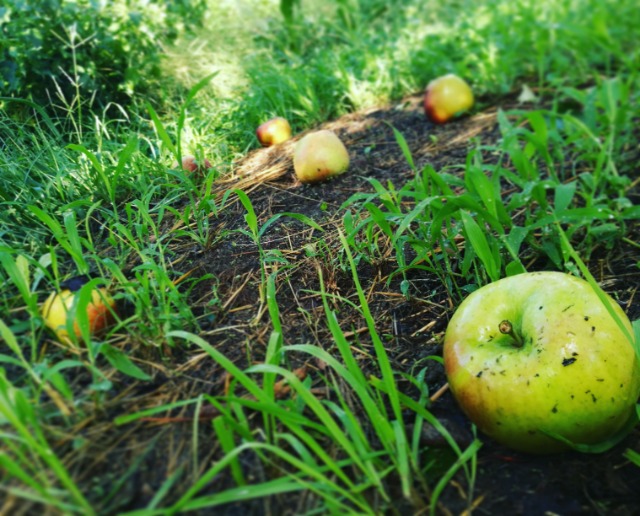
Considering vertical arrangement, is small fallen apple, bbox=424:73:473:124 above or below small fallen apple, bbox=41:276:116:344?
below

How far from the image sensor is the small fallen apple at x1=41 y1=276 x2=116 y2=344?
1.31 meters

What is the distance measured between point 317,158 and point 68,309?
4.38ft

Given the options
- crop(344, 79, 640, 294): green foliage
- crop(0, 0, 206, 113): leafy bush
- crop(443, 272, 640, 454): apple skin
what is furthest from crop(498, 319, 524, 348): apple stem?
crop(0, 0, 206, 113): leafy bush

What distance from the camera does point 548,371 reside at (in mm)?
1163

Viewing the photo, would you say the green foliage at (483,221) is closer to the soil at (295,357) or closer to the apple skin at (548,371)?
the soil at (295,357)

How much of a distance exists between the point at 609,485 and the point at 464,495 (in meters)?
0.34

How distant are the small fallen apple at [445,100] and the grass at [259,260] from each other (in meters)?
0.31

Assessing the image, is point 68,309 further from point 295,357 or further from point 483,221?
point 483,221

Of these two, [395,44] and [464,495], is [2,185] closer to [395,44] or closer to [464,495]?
[464,495]

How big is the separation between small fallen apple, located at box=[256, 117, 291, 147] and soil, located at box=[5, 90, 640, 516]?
28 centimetres

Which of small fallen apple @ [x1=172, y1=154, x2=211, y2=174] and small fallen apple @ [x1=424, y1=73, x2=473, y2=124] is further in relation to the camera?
small fallen apple @ [x1=424, y1=73, x2=473, y2=124]

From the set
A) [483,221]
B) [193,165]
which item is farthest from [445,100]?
[193,165]

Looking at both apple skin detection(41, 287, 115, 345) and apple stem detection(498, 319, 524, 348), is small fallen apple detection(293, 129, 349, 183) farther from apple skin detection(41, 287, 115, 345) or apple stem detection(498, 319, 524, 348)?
apple stem detection(498, 319, 524, 348)

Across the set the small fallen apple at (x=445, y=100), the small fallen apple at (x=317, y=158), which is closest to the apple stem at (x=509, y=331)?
the small fallen apple at (x=317, y=158)
